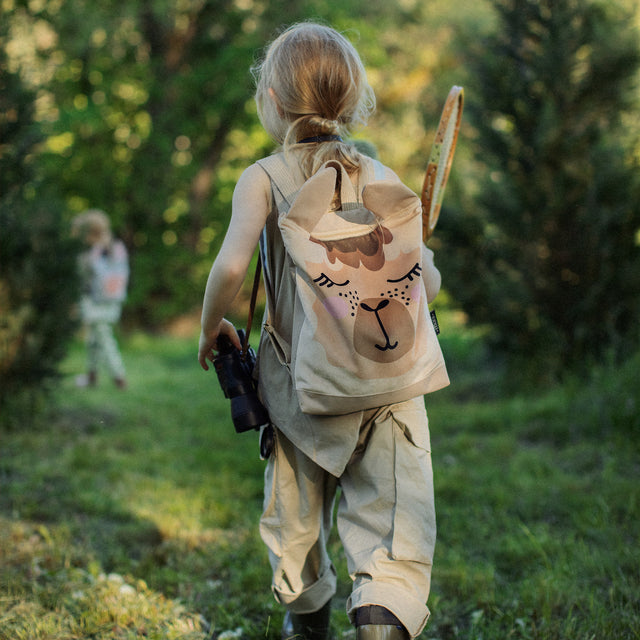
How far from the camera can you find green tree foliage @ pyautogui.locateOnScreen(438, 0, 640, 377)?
621cm

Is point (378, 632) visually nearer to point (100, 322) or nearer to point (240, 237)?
point (240, 237)

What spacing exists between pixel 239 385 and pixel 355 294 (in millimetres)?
557

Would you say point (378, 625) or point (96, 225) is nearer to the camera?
point (378, 625)

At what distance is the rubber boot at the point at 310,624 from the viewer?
2348 millimetres

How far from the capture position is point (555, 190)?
6.40m

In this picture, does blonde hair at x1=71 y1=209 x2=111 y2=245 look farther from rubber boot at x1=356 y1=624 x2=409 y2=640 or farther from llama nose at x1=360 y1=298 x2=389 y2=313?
rubber boot at x1=356 y1=624 x2=409 y2=640

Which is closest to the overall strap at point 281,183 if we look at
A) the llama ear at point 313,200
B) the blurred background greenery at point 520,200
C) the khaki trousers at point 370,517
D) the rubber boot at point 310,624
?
the llama ear at point 313,200

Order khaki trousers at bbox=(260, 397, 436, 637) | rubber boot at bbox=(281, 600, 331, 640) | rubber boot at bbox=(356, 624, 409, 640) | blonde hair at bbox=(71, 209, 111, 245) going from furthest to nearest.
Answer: blonde hair at bbox=(71, 209, 111, 245)
rubber boot at bbox=(281, 600, 331, 640)
khaki trousers at bbox=(260, 397, 436, 637)
rubber boot at bbox=(356, 624, 409, 640)

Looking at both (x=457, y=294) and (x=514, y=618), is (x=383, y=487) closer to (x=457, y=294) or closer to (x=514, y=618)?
(x=514, y=618)

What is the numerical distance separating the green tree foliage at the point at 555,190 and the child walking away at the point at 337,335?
4.55 meters

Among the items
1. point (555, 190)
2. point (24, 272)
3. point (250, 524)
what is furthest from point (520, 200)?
point (24, 272)

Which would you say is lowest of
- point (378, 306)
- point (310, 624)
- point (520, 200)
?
point (310, 624)

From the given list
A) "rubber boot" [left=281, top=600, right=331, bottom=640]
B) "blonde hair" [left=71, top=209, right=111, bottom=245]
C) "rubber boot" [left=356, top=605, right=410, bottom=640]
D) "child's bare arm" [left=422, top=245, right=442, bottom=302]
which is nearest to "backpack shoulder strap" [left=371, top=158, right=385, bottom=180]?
"child's bare arm" [left=422, top=245, right=442, bottom=302]

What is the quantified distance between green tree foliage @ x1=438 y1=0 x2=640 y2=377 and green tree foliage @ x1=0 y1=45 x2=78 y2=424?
11.9 feet
